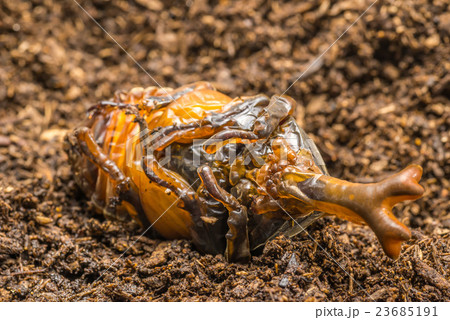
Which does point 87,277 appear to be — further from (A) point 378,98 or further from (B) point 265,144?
(A) point 378,98

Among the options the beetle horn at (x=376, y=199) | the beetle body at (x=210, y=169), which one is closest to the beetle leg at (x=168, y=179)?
the beetle body at (x=210, y=169)

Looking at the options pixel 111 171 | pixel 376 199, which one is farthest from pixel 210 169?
pixel 376 199

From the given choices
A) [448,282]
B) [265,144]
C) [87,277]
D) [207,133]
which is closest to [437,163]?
[448,282]

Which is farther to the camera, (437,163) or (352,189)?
(437,163)

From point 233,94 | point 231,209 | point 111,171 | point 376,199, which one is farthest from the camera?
point 233,94

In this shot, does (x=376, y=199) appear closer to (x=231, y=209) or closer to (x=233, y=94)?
(x=231, y=209)

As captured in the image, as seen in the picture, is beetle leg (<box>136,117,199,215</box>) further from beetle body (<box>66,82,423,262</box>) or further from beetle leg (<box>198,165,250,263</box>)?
beetle leg (<box>198,165,250,263</box>)
